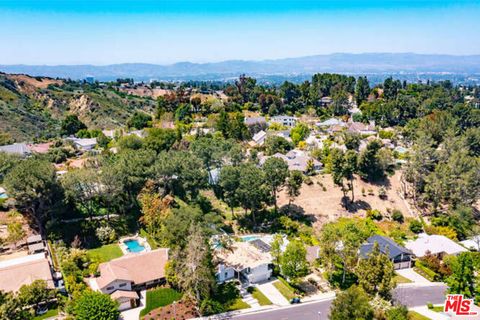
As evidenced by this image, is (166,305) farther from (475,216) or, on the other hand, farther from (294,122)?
(294,122)

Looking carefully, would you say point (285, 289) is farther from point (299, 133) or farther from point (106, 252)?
point (299, 133)

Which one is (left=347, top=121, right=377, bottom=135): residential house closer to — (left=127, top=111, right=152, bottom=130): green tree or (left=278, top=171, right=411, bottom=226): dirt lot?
(left=278, top=171, right=411, bottom=226): dirt lot

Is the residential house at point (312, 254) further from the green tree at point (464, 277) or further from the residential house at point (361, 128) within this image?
the residential house at point (361, 128)

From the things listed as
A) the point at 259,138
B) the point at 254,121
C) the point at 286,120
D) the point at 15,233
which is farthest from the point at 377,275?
the point at 286,120

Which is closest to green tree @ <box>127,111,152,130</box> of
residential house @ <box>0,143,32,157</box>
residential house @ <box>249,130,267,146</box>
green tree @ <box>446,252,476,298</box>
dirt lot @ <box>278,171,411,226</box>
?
residential house @ <box>0,143,32,157</box>

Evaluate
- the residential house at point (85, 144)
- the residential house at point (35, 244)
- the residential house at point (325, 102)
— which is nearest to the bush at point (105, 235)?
the residential house at point (35, 244)

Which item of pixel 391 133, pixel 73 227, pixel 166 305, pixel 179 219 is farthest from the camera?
pixel 391 133

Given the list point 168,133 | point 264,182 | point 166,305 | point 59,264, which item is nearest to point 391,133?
point 264,182
